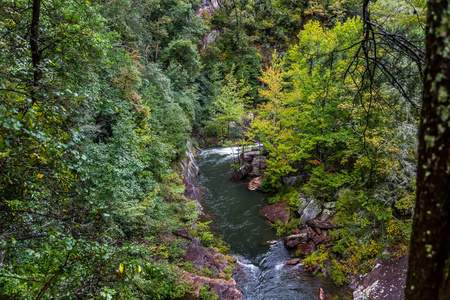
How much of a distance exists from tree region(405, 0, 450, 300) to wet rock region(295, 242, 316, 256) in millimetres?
8265

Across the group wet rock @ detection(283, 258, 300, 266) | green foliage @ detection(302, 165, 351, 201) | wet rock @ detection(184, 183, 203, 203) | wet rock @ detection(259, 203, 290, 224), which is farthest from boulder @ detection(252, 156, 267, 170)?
wet rock @ detection(283, 258, 300, 266)

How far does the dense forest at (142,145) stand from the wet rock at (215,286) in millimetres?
190

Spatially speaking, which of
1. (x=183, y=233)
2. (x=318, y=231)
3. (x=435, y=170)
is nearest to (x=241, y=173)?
(x=318, y=231)

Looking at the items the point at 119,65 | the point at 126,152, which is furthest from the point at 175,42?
the point at 126,152

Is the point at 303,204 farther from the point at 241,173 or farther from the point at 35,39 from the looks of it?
the point at 35,39

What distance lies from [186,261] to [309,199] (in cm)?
630

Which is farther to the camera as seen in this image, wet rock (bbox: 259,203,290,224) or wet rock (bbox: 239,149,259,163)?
wet rock (bbox: 239,149,259,163)

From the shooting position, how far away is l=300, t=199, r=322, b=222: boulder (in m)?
9.94

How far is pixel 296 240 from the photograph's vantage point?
9.07 meters

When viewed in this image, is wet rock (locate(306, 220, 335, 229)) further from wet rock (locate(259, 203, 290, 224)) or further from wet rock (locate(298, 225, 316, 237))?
wet rock (locate(259, 203, 290, 224))

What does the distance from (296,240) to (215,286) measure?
411 centimetres

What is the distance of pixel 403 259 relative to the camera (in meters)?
6.14

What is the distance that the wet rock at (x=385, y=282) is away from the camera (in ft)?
18.9

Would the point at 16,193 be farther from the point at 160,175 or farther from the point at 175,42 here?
the point at 175,42
